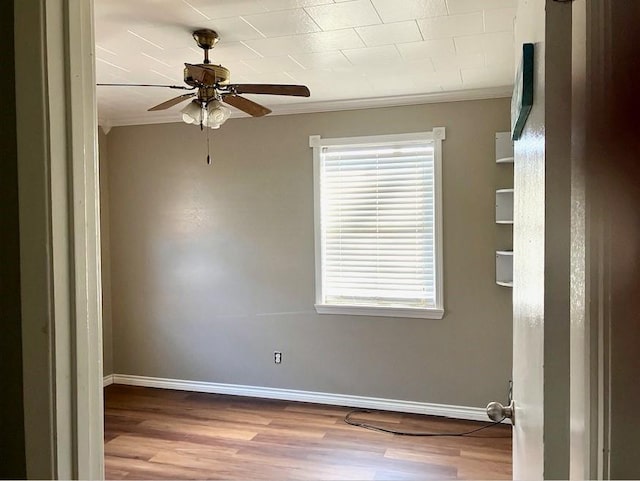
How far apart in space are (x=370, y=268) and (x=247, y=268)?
3.68 ft

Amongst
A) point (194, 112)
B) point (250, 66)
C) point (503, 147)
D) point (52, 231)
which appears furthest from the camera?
point (503, 147)

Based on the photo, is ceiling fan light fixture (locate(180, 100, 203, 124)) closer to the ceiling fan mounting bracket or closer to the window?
the ceiling fan mounting bracket

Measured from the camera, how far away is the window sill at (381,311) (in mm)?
3814

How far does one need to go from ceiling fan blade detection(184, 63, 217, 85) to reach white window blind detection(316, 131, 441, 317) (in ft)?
5.93

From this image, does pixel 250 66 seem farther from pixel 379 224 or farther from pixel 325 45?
pixel 379 224

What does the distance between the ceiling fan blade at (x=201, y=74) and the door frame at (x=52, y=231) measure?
145cm

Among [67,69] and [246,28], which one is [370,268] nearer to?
[246,28]

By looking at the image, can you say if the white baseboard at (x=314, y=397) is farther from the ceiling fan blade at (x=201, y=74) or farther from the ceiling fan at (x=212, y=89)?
the ceiling fan blade at (x=201, y=74)

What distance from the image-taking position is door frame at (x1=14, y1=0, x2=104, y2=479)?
80 centimetres

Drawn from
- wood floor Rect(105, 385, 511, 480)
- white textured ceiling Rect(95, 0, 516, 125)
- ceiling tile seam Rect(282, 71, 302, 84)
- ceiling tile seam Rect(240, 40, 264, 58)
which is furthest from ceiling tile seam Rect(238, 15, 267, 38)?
wood floor Rect(105, 385, 511, 480)

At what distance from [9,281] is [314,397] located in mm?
3612

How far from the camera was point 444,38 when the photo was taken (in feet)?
8.45

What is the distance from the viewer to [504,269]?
11.7 ft

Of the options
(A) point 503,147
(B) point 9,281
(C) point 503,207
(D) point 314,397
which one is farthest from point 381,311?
(B) point 9,281
